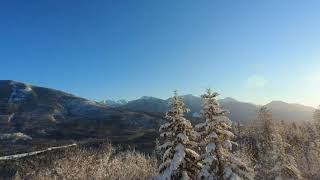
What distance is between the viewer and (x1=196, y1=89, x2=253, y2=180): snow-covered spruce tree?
34.5 meters

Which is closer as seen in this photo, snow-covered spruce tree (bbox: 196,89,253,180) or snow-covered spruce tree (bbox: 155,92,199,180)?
snow-covered spruce tree (bbox: 196,89,253,180)

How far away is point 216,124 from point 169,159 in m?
5.27

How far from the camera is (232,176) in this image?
33.7 m

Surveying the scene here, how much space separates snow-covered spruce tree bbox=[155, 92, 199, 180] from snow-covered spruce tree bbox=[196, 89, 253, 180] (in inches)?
38.5

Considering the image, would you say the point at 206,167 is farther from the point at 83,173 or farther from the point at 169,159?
the point at 83,173

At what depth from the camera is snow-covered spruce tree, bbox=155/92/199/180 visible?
35375 millimetres

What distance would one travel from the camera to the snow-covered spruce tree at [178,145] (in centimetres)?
3538

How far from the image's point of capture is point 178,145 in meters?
35.5

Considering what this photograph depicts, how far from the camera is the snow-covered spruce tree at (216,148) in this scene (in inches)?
1358

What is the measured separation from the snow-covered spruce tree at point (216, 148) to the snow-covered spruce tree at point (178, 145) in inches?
38.5

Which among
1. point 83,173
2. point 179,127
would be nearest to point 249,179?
point 179,127

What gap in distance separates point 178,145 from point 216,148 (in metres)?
3.36

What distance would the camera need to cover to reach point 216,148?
1399 inches

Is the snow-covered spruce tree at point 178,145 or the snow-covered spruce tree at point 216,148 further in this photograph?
the snow-covered spruce tree at point 178,145
